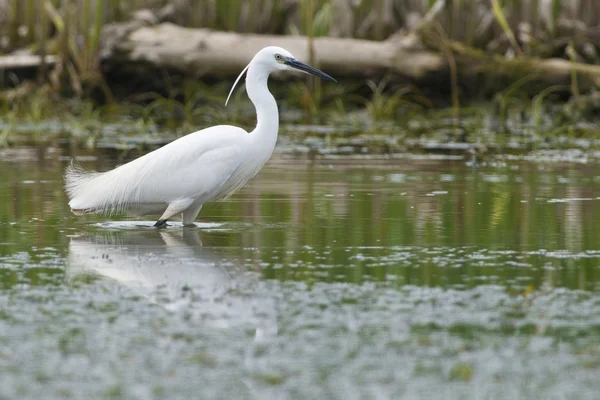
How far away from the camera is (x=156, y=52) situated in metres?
15.7

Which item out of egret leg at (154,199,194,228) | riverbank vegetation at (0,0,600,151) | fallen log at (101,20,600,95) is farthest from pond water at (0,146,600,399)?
fallen log at (101,20,600,95)

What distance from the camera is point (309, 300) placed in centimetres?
495

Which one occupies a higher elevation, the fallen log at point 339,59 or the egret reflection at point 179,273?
the fallen log at point 339,59

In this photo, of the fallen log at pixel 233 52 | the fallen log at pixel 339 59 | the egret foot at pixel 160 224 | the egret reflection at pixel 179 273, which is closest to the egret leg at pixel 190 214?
the egret foot at pixel 160 224

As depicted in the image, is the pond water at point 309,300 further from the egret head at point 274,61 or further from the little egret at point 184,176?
the egret head at point 274,61

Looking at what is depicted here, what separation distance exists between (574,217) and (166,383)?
4.26 meters

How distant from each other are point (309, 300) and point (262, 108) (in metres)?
2.90

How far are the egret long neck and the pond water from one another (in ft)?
1.74

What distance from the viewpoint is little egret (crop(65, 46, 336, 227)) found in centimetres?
735

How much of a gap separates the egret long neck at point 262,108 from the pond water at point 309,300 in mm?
531

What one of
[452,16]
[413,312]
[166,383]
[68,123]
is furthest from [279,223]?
[452,16]

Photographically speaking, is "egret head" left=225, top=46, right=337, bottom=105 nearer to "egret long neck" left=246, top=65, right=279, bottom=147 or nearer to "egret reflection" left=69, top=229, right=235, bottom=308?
"egret long neck" left=246, top=65, right=279, bottom=147

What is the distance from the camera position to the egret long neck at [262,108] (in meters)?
7.56

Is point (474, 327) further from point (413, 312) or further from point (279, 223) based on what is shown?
point (279, 223)
